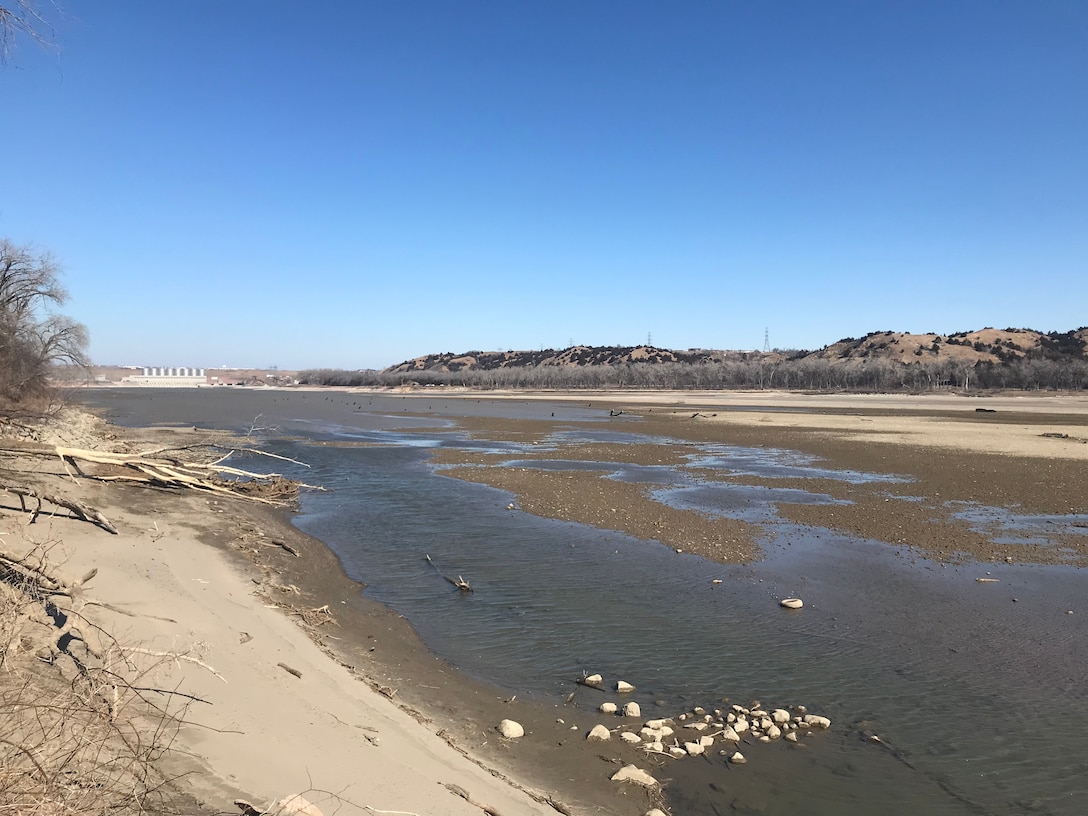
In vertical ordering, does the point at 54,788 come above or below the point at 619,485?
above

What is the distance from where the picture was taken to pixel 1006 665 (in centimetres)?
841

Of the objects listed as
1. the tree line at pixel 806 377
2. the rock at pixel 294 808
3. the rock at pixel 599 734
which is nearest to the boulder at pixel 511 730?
the rock at pixel 599 734

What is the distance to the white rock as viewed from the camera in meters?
6.41

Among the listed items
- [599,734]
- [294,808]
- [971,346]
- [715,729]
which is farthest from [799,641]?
[971,346]

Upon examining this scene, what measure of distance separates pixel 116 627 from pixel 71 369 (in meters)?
47.1

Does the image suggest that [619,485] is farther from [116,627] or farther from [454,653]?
[116,627]

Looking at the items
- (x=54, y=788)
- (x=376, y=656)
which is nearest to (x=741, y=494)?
(x=376, y=656)

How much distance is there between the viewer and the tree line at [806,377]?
301 feet

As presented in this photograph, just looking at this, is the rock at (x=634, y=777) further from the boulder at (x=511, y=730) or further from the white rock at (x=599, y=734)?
the boulder at (x=511, y=730)

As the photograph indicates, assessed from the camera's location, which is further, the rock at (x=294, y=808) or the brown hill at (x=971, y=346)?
the brown hill at (x=971, y=346)

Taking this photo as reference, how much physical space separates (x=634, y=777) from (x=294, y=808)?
3.14 meters

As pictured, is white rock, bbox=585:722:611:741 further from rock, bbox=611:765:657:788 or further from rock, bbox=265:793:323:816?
rock, bbox=265:793:323:816

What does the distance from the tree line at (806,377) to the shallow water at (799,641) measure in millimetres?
94486

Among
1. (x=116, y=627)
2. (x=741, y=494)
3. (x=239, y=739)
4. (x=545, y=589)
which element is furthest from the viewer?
(x=741, y=494)
